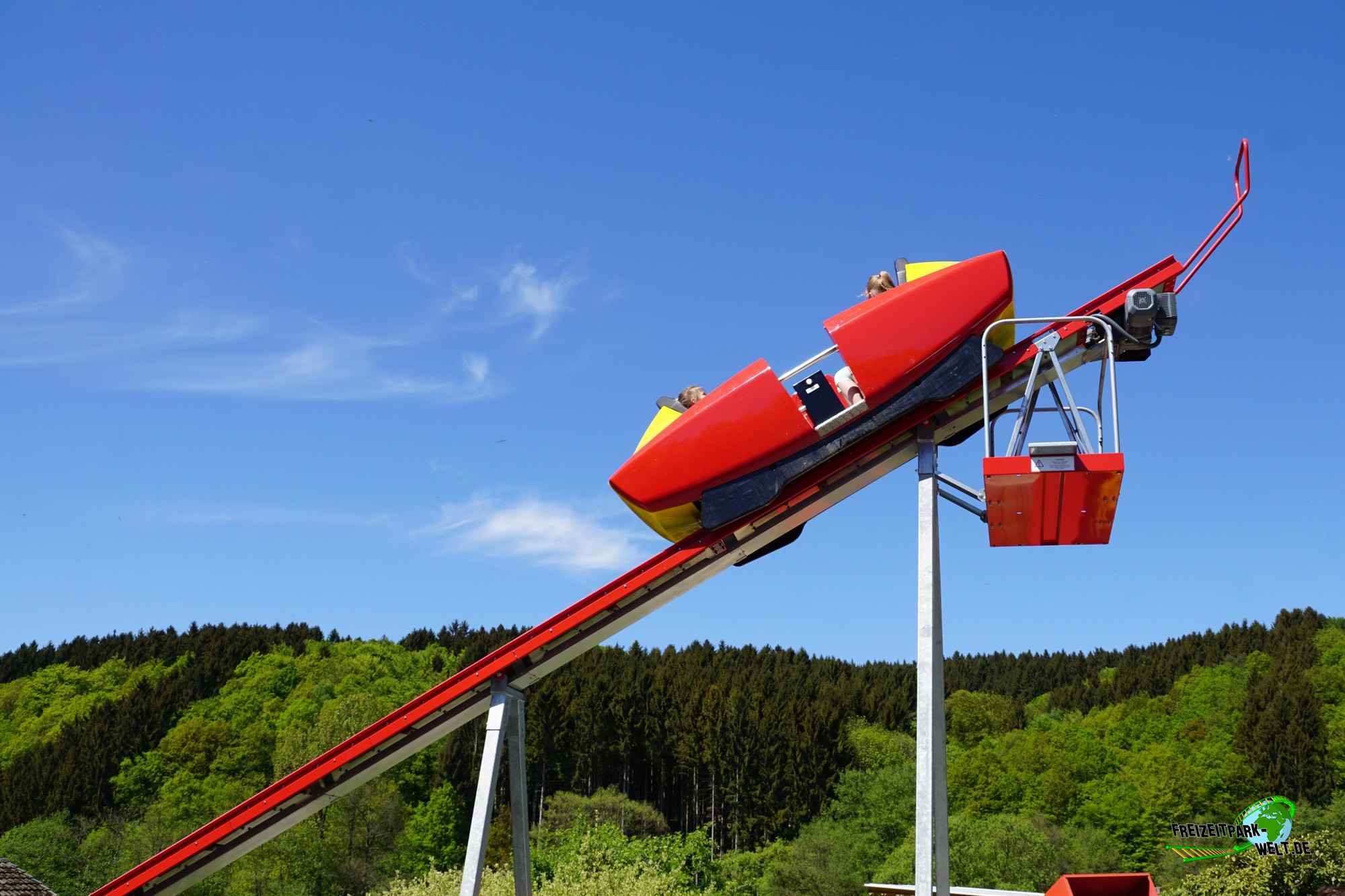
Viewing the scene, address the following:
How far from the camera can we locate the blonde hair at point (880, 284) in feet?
44.2

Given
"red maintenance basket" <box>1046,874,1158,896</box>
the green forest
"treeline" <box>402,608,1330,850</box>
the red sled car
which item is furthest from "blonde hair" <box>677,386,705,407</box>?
"treeline" <box>402,608,1330,850</box>

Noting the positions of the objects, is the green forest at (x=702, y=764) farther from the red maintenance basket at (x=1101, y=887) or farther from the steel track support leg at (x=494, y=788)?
the red maintenance basket at (x=1101, y=887)

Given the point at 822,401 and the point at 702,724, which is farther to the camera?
the point at 702,724

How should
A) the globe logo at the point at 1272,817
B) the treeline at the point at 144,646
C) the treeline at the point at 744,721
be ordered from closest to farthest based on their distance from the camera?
the globe logo at the point at 1272,817
the treeline at the point at 744,721
the treeline at the point at 144,646

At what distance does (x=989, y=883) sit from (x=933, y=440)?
47.1 metres

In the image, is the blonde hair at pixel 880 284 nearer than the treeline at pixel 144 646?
Yes

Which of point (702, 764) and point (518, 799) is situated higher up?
point (702, 764)

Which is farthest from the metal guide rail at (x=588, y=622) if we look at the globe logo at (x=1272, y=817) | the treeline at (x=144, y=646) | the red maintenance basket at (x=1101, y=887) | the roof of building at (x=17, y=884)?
the treeline at (x=144, y=646)

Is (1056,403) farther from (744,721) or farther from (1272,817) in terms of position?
(744,721)

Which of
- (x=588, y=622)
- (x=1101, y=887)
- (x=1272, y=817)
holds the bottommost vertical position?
(x=1101, y=887)

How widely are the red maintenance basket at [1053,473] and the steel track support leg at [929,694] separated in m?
0.65

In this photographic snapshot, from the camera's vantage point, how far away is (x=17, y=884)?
75.4ft

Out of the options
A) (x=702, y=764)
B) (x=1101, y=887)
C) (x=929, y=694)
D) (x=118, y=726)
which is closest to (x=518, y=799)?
(x=929, y=694)

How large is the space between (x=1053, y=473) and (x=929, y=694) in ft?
8.12
